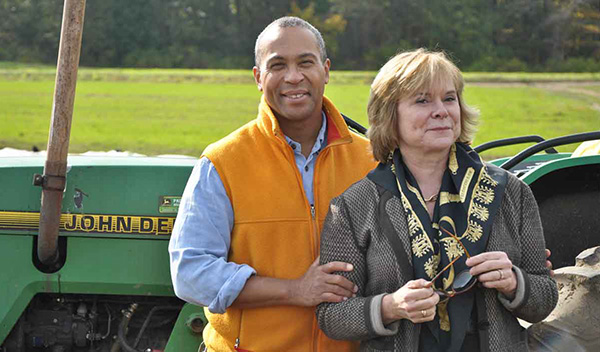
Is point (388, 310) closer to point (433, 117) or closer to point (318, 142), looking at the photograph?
point (433, 117)

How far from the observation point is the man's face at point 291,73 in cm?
216

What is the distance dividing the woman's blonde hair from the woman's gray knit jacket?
0.14 metres

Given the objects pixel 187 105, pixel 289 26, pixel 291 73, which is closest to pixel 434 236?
pixel 291 73

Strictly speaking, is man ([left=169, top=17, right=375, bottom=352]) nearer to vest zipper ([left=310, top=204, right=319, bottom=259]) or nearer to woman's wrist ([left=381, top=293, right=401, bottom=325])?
vest zipper ([left=310, top=204, right=319, bottom=259])

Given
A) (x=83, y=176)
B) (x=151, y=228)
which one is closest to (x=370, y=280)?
(x=151, y=228)

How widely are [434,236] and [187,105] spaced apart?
19.1 m

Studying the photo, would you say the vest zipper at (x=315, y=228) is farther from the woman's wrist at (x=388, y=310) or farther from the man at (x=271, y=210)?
the woman's wrist at (x=388, y=310)

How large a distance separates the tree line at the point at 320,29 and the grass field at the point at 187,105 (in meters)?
0.50

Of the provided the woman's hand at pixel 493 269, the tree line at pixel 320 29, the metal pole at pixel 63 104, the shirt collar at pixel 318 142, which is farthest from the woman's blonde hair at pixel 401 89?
the tree line at pixel 320 29

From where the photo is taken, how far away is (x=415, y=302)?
1680 millimetres

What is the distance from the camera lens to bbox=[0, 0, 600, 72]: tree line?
16641 millimetres

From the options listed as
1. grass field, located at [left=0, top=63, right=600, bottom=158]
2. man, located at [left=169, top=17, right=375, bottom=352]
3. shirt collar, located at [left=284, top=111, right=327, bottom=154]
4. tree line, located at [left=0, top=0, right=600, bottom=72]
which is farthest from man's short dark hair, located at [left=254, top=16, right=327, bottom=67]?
tree line, located at [left=0, top=0, right=600, bottom=72]

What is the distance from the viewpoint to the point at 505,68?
60.3ft

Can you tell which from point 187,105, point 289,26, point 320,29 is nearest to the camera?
point 289,26
